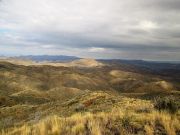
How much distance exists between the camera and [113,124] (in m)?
10.4

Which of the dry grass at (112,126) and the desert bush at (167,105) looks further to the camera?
the desert bush at (167,105)

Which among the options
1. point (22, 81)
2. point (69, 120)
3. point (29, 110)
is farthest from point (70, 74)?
point (69, 120)

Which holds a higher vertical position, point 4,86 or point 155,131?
point 155,131

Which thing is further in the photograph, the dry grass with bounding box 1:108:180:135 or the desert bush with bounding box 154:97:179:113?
the desert bush with bounding box 154:97:179:113

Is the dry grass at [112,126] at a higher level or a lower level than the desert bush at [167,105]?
lower

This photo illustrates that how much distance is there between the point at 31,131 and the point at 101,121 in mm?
2605

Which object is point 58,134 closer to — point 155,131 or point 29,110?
point 155,131

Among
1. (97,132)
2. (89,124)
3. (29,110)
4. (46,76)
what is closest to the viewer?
(97,132)

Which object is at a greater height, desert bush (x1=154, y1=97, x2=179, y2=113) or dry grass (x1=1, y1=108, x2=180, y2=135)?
desert bush (x1=154, y1=97, x2=179, y2=113)

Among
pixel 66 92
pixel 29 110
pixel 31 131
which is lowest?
pixel 66 92

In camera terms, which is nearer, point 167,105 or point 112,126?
point 112,126

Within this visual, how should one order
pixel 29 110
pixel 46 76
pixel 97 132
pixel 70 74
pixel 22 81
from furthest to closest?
pixel 70 74, pixel 46 76, pixel 22 81, pixel 29 110, pixel 97 132

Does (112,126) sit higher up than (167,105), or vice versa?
(167,105)

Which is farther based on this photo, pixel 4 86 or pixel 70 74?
pixel 70 74
